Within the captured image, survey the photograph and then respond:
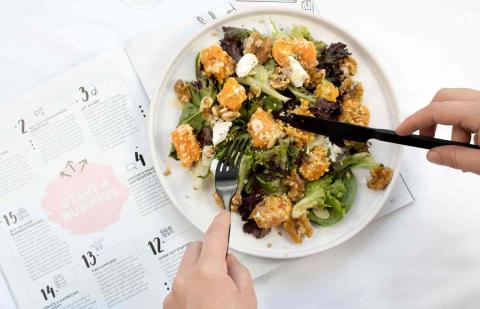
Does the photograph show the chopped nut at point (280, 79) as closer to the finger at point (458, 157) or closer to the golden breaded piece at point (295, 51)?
the golden breaded piece at point (295, 51)

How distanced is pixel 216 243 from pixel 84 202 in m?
0.49

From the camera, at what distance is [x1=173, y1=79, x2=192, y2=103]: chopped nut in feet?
3.63

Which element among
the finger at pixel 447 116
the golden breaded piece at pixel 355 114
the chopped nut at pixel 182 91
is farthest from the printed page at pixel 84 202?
the finger at pixel 447 116

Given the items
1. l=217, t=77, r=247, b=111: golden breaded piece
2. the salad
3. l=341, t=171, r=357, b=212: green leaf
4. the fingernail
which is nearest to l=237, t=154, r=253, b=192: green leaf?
the salad

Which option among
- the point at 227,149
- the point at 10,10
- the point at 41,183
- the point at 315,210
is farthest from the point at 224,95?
the point at 10,10

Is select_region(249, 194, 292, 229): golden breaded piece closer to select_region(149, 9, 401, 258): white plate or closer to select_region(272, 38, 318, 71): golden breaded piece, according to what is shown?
select_region(149, 9, 401, 258): white plate

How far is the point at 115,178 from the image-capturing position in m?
1.17

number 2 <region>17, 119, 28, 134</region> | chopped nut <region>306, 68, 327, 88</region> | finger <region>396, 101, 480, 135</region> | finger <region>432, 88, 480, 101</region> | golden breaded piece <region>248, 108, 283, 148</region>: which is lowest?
finger <region>396, 101, 480, 135</region>

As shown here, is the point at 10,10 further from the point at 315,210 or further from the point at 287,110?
the point at 315,210

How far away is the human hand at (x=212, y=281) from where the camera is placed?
80 centimetres

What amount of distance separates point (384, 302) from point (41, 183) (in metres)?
0.86

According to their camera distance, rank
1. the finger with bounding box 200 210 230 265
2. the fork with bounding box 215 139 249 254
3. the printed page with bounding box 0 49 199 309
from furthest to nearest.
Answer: the printed page with bounding box 0 49 199 309 → the fork with bounding box 215 139 249 254 → the finger with bounding box 200 210 230 265

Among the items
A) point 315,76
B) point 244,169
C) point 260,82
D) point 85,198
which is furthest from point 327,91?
point 85,198

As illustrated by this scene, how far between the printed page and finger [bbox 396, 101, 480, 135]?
1.80ft
